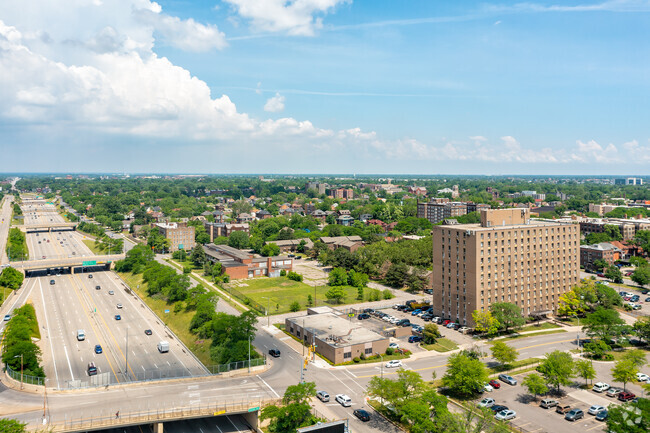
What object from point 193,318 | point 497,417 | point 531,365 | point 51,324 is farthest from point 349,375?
point 51,324

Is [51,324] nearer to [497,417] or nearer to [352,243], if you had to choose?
[497,417]

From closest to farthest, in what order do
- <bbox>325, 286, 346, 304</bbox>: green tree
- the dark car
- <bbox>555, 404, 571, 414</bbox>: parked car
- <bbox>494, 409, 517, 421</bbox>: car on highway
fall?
the dark car
<bbox>494, 409, 517, 421</bbox>: car on highway
<bbox>555, 404, 571, 414</bbox>: parked car
<bbox>325, 286, 346, 304</bbox>: green tree

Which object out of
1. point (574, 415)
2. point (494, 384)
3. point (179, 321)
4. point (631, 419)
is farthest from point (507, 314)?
point (179, 321)

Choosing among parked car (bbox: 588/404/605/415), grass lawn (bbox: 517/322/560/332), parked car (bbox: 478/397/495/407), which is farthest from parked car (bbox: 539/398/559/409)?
grass lawn (bbox: 517/322/560/332)

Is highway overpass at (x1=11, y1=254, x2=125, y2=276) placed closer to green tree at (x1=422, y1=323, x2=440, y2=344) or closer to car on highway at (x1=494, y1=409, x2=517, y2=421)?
green tree at (x1=422, y1=323, x2=440, y2=344)

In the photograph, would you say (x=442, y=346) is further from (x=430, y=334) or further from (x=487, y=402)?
(x=487, y=402)

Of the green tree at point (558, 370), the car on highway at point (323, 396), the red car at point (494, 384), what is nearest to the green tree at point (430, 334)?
the red car at point (494, 384)
